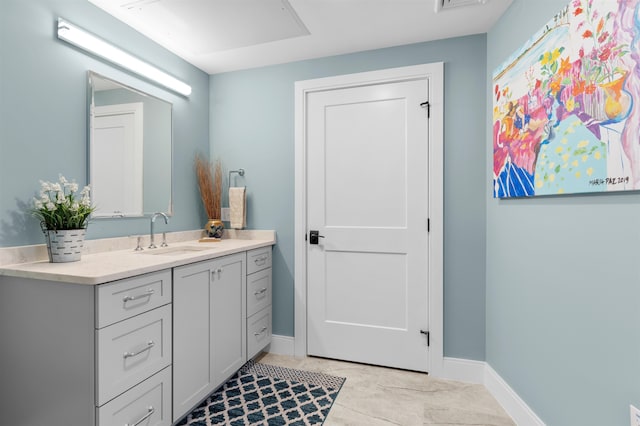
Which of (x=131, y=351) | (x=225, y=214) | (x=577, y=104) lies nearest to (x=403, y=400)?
(x=131, y=351)

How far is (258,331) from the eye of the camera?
2.43 m

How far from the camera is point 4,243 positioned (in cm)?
148

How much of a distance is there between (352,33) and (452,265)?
171 centimetres

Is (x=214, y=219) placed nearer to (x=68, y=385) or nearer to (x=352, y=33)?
(x=68, y=385)

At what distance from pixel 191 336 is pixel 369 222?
4.56 ft

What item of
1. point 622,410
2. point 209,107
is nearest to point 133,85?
point 209,107

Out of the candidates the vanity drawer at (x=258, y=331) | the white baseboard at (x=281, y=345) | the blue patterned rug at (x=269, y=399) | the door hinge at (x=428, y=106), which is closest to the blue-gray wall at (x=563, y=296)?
the door hinge at (x=428, y=106)

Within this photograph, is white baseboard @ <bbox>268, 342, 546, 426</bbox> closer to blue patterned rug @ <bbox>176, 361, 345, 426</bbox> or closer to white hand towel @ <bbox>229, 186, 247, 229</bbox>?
blue patterned rug @ <bbox>176, 361, 345, 426</bbox>

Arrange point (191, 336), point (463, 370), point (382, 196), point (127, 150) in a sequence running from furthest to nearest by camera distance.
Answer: point (382, 196) < point (463, 370) < point (127, 150) < point (191, 336)

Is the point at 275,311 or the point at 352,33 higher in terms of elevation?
the point at 352,33

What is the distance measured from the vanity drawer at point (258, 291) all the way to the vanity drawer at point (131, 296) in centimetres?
78

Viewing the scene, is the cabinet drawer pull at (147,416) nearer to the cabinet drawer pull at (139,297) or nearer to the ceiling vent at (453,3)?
the cabinet drawer pull at (139,297)

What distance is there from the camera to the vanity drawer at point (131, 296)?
4.17 ft

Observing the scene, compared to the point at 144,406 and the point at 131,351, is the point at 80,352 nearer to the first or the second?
the point at 131,351
